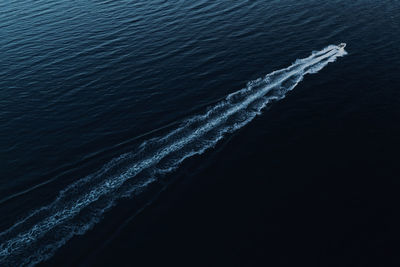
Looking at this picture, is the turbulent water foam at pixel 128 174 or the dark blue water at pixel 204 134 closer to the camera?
the dark blue water at pixel 204 134

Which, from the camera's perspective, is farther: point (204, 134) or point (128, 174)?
point (204, 134)

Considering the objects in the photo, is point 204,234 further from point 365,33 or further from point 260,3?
point 260,3

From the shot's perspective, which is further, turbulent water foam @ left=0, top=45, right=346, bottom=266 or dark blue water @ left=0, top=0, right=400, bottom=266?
turbulent water foam @ left=0, top=45, right=346, bottom=266

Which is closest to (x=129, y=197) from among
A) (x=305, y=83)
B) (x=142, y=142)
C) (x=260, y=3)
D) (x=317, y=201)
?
(x=142, y=142)
